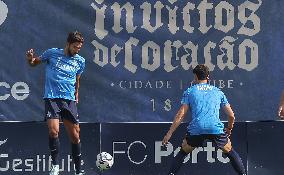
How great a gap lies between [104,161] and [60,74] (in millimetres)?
1544

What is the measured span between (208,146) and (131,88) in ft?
5.20

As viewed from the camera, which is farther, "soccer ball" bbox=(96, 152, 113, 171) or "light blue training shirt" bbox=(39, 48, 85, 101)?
"soccer ball" bbox=(96, 152, 113, 171)

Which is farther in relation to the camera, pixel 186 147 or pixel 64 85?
pixel 64 85

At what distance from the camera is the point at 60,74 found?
10344mm

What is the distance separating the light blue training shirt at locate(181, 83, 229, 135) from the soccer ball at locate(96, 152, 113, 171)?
5.38 ft

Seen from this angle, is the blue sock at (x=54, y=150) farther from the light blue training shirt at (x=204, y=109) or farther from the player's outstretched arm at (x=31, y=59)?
the light blue training shirt at (x=204, y=109)

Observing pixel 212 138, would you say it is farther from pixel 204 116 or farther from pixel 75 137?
pixel 75 137

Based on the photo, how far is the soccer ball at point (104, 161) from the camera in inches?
428

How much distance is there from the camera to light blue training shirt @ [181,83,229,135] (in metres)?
9.80

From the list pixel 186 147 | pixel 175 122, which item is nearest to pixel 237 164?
pixel 186 147

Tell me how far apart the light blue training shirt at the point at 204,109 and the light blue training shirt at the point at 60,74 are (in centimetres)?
173

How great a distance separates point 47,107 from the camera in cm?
1023

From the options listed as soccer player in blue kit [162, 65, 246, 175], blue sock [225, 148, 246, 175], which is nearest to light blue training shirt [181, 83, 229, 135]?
soccer player in blue kit [162, 65, 246, 175]

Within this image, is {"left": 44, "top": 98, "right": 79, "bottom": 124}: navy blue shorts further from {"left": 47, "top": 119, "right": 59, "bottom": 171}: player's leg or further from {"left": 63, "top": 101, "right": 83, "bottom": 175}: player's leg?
{"left": 47, "top": 119, "right": 59, "bottom": 171}: player's leg
